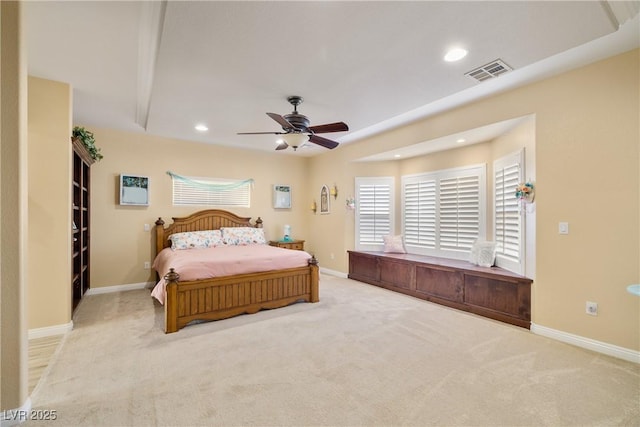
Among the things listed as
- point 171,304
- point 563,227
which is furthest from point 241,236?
point 563,227

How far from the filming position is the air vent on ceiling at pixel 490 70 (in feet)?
8.62

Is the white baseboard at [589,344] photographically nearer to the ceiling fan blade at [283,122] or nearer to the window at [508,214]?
the window at [508,214]

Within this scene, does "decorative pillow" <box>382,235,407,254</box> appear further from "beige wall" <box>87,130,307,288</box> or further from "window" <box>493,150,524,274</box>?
"beige wall" <box>87,130,307,288</box>

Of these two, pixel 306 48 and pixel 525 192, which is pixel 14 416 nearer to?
pixel 306 48

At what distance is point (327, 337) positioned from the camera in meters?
3.08

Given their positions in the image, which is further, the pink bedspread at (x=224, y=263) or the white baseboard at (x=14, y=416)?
the pink bedspread at (x=224, y=263)

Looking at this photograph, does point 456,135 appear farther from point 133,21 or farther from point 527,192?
point 133,21

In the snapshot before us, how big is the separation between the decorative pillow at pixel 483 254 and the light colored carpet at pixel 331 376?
85 centimetres

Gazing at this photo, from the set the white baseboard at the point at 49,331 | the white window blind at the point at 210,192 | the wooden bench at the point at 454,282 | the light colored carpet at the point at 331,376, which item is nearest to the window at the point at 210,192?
the white window blind at the point at 210,192

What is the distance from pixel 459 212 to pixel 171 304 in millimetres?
4311

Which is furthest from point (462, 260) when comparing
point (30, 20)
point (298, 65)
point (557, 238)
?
point (30, 20)

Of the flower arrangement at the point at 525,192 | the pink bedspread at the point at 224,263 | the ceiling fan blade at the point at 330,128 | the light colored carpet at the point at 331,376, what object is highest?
the ceiling fan blade at the point at 330,128

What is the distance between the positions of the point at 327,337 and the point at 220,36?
292 cm

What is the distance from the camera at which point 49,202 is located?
316 cm
